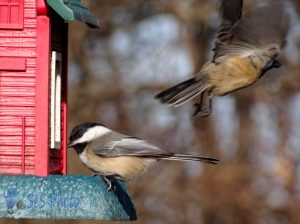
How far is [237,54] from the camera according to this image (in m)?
7.41

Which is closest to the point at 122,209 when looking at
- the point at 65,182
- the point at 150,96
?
the point at 65,182

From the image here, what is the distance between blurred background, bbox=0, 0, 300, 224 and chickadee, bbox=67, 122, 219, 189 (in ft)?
22.1

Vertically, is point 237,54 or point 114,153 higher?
point 237,54

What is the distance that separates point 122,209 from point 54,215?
522 mm

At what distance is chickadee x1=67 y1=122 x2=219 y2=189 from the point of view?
705 cm

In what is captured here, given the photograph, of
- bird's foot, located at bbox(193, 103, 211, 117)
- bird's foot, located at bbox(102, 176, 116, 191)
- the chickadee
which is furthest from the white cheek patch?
bird's foot, located at bbox(193, 103, 211, 117)

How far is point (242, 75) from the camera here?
7445 mm

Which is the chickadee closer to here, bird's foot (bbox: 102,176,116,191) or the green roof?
bird's foot (bbox: 102,176,116,191)

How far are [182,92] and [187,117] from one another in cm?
821

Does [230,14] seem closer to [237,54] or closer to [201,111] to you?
[237,54]

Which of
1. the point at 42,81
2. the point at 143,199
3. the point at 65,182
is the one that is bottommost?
the point at 143,199

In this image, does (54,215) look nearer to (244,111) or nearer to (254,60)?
(254,60)

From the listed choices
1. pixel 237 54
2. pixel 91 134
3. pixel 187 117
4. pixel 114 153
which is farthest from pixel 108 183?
pixel 187 117

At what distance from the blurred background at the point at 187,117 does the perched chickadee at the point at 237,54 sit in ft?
21.3
